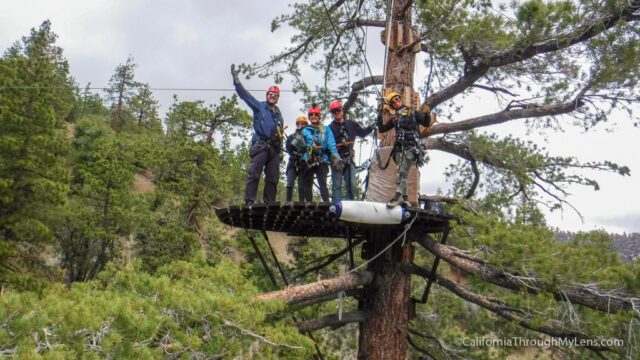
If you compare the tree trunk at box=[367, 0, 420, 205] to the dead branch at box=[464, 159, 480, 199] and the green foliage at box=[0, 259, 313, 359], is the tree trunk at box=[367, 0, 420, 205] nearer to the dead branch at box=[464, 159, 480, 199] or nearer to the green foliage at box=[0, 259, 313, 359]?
the dead branch at box=[464, 159, 480, 199]

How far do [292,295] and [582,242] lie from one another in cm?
364

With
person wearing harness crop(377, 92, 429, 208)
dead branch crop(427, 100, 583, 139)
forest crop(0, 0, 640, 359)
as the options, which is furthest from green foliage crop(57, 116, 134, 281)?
person wearing harness crop(377, 92, 429, 208)

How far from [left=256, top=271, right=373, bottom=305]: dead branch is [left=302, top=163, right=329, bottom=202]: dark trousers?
142 cm

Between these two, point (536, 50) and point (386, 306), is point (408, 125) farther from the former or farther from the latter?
point (386, 306)

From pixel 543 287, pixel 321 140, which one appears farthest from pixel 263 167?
pixel 543 287

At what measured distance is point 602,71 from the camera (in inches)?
272

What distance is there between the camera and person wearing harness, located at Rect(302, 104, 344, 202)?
276 inches

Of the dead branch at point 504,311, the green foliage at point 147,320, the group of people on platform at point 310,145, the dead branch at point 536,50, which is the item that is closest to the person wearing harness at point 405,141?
the group of people on platform at point 310,145

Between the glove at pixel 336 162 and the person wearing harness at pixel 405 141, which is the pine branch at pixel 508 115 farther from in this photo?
the glove at pixel 336 162

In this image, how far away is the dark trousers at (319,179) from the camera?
718 centimetres

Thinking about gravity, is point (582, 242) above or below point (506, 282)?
above

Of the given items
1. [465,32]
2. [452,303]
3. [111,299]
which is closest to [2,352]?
[111,299]

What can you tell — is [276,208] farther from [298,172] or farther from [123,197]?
[123,197]

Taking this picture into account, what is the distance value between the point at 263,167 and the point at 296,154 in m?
0.62
